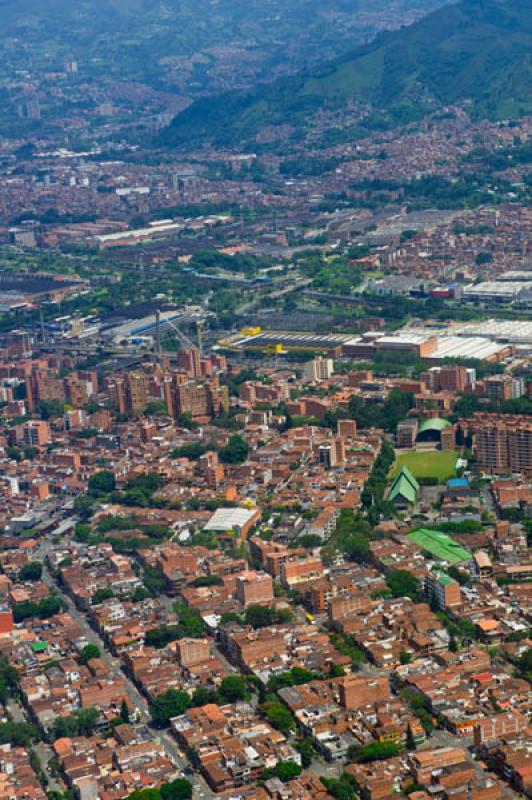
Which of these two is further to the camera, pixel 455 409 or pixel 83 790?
pixel 455 409

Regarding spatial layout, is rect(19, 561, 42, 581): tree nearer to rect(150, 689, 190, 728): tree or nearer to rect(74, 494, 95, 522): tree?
rect(74, 494, 95, 522): tree

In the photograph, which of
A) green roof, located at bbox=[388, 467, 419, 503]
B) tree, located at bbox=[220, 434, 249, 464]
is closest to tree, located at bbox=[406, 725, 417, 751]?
green roof, located at bbox=[388, 467, 419, 503]

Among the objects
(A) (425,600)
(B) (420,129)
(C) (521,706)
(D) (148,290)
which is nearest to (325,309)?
(D) (148,290)

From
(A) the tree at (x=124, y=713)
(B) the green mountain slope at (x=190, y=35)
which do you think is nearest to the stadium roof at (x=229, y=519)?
(A) the tree at (x=124, y=713)

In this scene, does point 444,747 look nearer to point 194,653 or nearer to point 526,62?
point 194,653

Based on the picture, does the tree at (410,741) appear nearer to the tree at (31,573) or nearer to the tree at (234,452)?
the tree at (31,573)

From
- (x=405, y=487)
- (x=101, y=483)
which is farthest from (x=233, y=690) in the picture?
(x=101, y=483)

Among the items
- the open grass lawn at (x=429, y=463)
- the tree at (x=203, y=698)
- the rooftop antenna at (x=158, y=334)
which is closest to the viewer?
the tree at (x=203, y=698)

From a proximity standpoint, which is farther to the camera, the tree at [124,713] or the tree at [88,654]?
the tree at [88,654]
